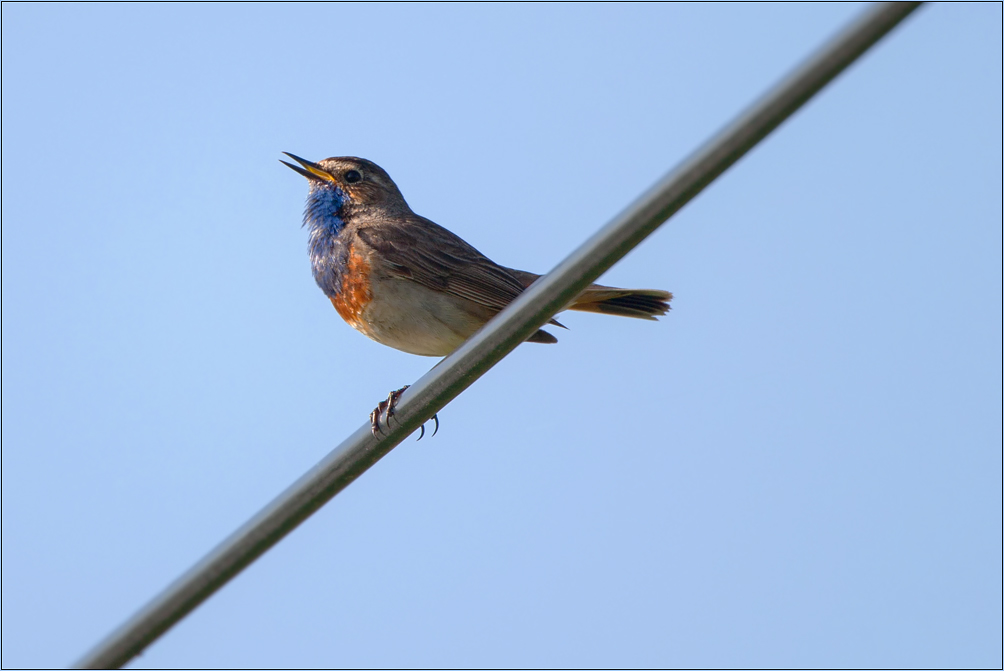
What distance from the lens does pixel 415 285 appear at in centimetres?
845

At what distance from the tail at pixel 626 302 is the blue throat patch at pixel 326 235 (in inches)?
70.7

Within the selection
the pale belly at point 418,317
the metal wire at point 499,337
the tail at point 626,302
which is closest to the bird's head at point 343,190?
the pale belly at point 418,317

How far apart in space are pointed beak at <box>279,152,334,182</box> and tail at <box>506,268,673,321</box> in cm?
265

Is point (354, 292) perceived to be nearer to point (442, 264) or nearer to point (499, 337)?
point (442, 264)

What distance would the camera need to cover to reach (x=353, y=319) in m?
8.59

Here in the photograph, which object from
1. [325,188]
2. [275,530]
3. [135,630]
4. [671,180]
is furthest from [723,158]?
[325,188]

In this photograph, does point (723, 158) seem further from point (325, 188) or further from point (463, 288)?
point (325, 188)

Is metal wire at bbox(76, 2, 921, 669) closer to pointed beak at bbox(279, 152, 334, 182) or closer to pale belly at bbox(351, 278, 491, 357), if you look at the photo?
pale belly at bbox(351, 278, 491, 357)

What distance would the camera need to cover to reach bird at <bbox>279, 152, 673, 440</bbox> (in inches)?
327

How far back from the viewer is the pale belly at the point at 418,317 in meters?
8.30

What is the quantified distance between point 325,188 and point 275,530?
5.34 meters

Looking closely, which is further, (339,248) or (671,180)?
(339,248)

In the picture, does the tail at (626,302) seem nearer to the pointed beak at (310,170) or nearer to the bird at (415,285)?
the bird at (415,285)

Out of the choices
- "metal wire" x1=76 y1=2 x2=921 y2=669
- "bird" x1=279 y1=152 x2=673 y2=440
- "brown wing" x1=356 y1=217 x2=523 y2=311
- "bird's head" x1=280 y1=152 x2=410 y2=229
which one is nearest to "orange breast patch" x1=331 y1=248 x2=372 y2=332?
"bird" x1=279 y1=152 x2=673 y2=440
